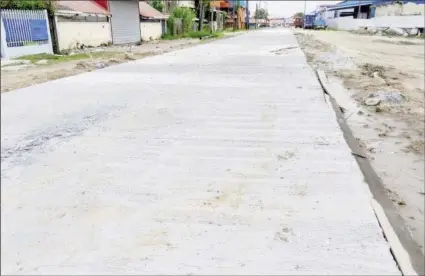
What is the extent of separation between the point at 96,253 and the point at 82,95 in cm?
497

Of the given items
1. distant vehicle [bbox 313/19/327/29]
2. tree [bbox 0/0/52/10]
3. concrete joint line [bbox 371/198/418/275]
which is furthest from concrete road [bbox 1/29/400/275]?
distant vehicle [bbox 313/19/327/29]

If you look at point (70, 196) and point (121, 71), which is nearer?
point (70, 196)

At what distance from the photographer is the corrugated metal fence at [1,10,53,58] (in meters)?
11.5

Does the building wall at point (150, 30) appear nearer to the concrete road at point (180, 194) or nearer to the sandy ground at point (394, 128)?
the sandy ground at point (394, 128)

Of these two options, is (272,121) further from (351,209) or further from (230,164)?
(351,209)

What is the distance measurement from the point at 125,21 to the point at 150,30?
4.61 meters

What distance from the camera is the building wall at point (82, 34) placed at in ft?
57.3

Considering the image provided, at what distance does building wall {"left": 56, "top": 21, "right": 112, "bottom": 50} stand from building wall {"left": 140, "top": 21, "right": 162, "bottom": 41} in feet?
18.0

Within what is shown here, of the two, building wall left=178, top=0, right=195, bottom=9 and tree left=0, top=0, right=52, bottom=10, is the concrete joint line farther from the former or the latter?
building wall left=178, top=0, right=195, bottom=9

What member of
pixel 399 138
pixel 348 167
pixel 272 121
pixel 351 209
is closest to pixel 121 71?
pixel 272 121

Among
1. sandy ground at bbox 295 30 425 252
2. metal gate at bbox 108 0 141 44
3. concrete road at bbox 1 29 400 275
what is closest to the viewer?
concrete road at bbox 1 29 400 275

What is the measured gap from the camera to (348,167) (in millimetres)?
3602

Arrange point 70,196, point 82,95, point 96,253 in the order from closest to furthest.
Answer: point 96,253
point 70,196
point 82,95

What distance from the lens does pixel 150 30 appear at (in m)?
29.5
